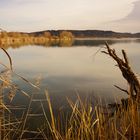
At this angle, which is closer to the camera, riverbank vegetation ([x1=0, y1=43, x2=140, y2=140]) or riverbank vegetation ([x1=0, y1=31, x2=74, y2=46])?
riverbank vegetation ([x1=0, y1=43, x2=140, y2=140])

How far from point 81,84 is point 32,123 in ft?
18.4

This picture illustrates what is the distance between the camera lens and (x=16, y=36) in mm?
59625

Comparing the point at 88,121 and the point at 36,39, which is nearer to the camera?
the point at 88,121

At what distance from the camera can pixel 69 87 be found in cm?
1205

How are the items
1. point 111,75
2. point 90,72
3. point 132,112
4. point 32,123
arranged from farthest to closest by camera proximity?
point 90,72 < point 111,75 < point 32,123 < point 132,112

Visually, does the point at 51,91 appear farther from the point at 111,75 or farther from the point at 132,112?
the point at 132,112

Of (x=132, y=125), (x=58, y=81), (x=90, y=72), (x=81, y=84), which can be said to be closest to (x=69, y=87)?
(x=81, y=84)

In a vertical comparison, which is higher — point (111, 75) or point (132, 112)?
point (132, 112)

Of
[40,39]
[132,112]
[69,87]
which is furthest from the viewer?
[40,39]

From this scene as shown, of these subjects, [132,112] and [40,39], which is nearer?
[132,112]

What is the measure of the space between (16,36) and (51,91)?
49.9 m

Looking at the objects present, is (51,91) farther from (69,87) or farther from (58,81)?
(58,81)

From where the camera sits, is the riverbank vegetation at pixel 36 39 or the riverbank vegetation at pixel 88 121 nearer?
the riverbank vegetation at pixel 88 121

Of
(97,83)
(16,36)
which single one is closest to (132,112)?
(97,83)
